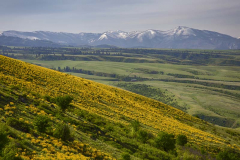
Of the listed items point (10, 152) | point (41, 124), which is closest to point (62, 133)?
point (41, 124)

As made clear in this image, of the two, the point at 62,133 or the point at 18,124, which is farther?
the point at 62,133

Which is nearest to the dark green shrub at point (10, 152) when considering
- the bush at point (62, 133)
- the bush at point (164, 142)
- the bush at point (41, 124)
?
the bush at point (41, 124)

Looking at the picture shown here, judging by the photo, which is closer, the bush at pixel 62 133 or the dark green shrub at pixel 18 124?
the dark green shrub at pixel 18 124

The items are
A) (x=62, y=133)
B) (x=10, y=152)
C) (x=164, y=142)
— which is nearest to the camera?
(x=10, y=152)

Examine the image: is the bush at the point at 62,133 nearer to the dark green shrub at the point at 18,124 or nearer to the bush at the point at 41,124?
the bush at the point at 41,124

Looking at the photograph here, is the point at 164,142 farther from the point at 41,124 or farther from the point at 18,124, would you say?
the point at 18,124

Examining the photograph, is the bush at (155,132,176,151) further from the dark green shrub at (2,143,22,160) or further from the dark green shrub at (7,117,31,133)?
the dark green shrub at (2,143,22,160)

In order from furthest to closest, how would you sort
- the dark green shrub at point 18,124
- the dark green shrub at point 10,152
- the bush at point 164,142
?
the bush at point 164,142 < the dark green shrub at point 18,124 < the dark green shrub at point 10,152

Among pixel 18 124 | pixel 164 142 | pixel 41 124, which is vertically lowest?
pixel 164 142

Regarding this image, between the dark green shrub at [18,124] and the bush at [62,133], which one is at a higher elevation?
the dark green shrub at [18,124]

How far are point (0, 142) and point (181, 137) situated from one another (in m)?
34.8

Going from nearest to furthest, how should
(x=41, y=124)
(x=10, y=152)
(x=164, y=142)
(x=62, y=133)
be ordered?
1. (x=10, y=152)
2. (x=41, y=124)
3. (x=62, y=133)
4. (x=164, y=142)

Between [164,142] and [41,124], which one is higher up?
[41,124]

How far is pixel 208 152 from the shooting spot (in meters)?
43.8
